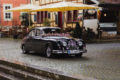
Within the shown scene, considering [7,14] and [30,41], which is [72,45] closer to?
[30,41]

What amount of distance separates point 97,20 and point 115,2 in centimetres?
234

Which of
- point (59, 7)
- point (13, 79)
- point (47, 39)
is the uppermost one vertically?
point (59, 7)

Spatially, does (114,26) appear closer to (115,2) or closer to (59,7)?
(115,2)

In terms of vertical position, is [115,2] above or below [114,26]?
above

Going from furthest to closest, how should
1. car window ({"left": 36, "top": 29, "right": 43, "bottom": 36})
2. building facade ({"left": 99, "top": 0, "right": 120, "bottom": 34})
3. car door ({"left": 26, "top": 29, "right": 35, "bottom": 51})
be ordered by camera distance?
building facade ({"left": 99, "top": 0, "right": 120, "bottom": 34}) < car door ({"left": 26, "top": 29, "right": 35, "bottom": 51}) < car window ({"left": 36, "top": 29, "right": 43, "bottom": 36})

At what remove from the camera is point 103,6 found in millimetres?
26656

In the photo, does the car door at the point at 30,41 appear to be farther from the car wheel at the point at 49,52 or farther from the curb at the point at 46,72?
the curb at the point at 46,72

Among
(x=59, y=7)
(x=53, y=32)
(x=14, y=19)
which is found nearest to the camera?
(x=53, y=32)

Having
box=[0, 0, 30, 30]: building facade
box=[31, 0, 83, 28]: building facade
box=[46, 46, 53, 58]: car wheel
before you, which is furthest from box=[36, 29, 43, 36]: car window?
box=[0, 0, 30, 30]: building facade

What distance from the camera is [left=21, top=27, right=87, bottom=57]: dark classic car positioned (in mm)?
13539

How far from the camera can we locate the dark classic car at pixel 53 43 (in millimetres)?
13539

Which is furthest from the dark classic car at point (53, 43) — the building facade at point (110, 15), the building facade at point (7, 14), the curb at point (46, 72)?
the building facade at point (7, 14)

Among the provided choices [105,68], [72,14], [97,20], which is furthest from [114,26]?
[105,68]

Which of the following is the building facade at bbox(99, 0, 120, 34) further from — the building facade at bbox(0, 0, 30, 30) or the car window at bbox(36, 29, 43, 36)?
the building facade at bbox(0, 0, 30, 30)
